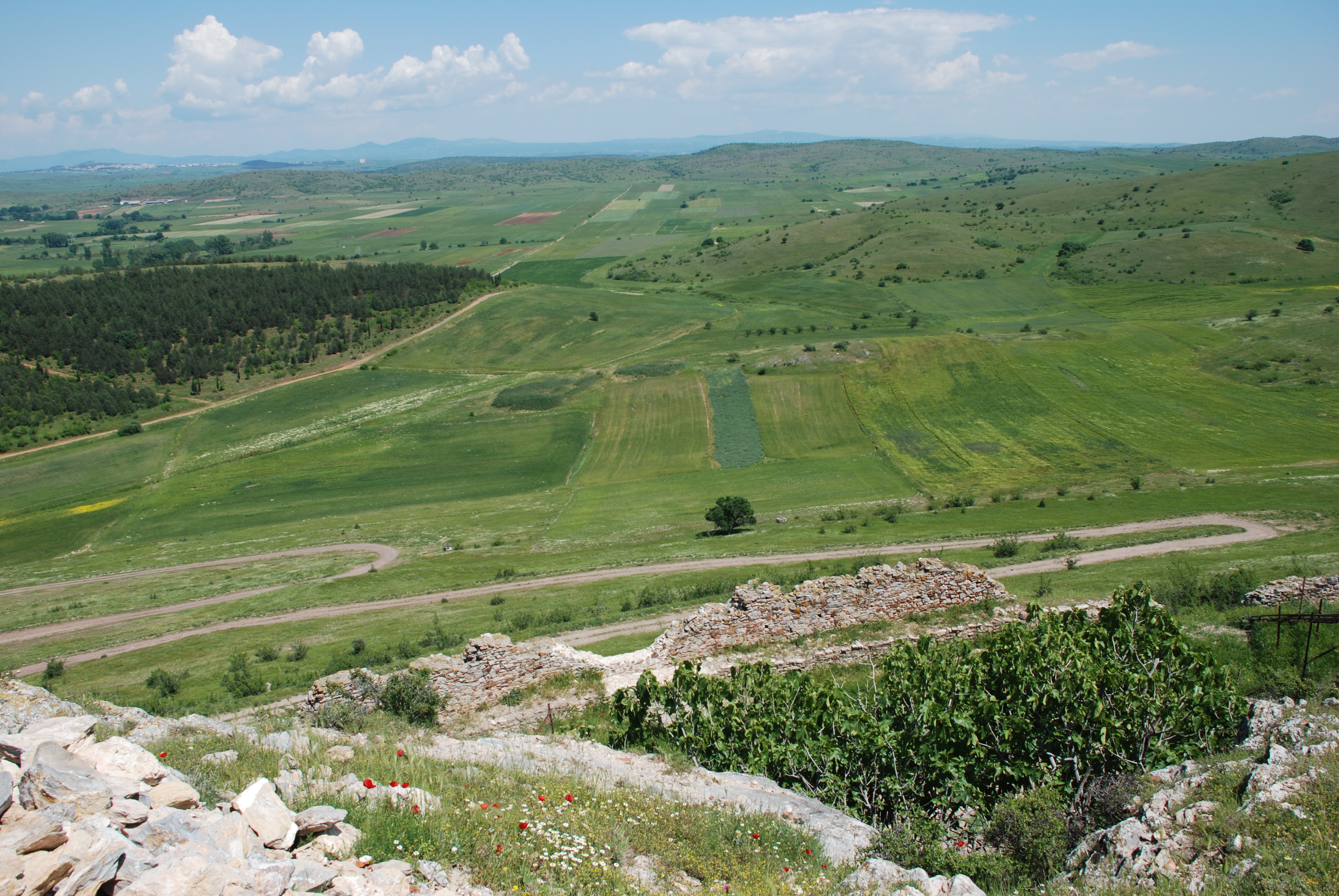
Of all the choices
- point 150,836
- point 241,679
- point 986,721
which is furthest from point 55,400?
point 986,721

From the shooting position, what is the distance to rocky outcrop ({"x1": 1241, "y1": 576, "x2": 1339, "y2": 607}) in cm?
2119

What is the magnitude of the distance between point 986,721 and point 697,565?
23.2 metres

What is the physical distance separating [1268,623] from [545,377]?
77925mm

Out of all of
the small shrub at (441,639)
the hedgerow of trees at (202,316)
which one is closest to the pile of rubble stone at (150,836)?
the small shrub at (441,639)

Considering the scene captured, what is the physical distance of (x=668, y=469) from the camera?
6112cm

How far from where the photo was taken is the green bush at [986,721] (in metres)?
14.3

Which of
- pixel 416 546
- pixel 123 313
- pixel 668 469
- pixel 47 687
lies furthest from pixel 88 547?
pixel 123 313

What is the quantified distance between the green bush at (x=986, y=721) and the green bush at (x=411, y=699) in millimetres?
6419

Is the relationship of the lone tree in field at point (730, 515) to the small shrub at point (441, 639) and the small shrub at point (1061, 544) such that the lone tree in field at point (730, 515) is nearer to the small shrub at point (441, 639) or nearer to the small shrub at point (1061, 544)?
the small shrub at point (1061, 544)

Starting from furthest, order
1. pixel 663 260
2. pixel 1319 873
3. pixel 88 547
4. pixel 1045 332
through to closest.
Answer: pixel 663 260 → pixel 1045 332 → pixel 88 547 → pixel 1319 873

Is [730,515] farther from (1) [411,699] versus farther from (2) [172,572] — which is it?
(2) [172,572]

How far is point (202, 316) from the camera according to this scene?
10150 cm

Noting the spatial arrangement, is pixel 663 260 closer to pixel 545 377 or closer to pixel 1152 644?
pixel 545 377

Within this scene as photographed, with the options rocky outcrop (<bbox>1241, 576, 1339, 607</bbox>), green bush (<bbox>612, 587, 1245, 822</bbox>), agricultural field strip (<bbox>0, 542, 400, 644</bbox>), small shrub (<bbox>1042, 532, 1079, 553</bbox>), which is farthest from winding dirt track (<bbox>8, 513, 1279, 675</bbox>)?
green bush (<bbox>612, 587, 1245, 822</bbox>)
